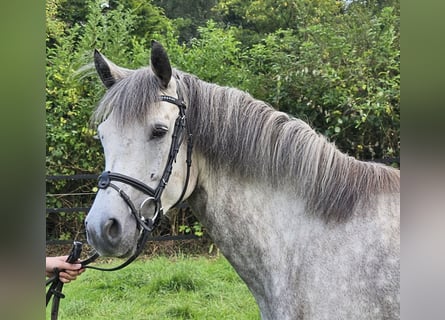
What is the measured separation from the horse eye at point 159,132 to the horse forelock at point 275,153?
0.15 metres

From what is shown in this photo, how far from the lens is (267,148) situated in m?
1.56

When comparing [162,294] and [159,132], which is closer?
[159,132]

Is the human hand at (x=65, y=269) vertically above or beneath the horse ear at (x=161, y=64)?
beneath

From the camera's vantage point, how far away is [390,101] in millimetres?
4070

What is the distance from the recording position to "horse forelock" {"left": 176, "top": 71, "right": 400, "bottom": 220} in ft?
4.98

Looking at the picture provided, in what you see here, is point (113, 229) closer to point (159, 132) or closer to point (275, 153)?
point (159, 132)

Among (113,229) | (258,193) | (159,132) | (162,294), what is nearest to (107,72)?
(159,132)

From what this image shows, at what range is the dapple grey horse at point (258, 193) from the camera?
1.40 meters

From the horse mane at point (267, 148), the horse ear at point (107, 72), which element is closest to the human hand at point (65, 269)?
the horse mane at point (267, 148)

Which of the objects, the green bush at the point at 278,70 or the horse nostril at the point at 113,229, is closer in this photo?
the horse nostril at the point at 113,229

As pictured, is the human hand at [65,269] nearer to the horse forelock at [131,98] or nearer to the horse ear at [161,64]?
the horse forelock at [131,98]

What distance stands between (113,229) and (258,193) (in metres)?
0.53

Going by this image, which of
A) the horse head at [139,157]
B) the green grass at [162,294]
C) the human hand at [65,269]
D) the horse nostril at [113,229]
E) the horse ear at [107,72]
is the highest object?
the horse ear at [107,72]
